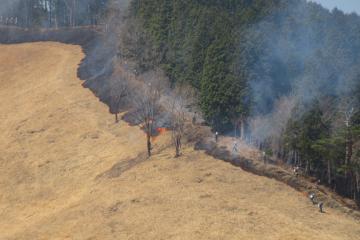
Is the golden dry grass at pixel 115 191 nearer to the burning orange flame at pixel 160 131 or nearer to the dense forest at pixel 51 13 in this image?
the burning orange flame at pixel 160 131

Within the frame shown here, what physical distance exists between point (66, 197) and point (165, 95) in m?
16.0

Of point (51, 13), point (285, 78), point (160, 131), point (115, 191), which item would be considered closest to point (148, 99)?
point (160, 131)

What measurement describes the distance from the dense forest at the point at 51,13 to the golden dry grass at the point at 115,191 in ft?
131

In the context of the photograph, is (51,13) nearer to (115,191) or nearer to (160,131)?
(160,131)

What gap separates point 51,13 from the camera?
3900 inches

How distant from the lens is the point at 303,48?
147 ft

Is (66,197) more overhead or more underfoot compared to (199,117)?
more underfoot

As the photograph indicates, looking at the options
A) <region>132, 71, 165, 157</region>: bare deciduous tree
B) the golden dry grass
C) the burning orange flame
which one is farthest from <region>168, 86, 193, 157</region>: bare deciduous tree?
<region>132, 71, 165, 157</region>: bare deciduous tree

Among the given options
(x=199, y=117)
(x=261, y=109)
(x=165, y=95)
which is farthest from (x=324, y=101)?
(x=165, y=95)

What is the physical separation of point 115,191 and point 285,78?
673 inches

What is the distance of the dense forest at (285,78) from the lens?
127 ft

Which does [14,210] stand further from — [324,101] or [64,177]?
[324,101]

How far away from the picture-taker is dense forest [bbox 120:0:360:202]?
127 feet

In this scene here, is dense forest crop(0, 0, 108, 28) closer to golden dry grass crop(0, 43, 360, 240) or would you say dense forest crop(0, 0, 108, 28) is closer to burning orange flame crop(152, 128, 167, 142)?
golden dry grass crop(0, 43, 360, 240)
